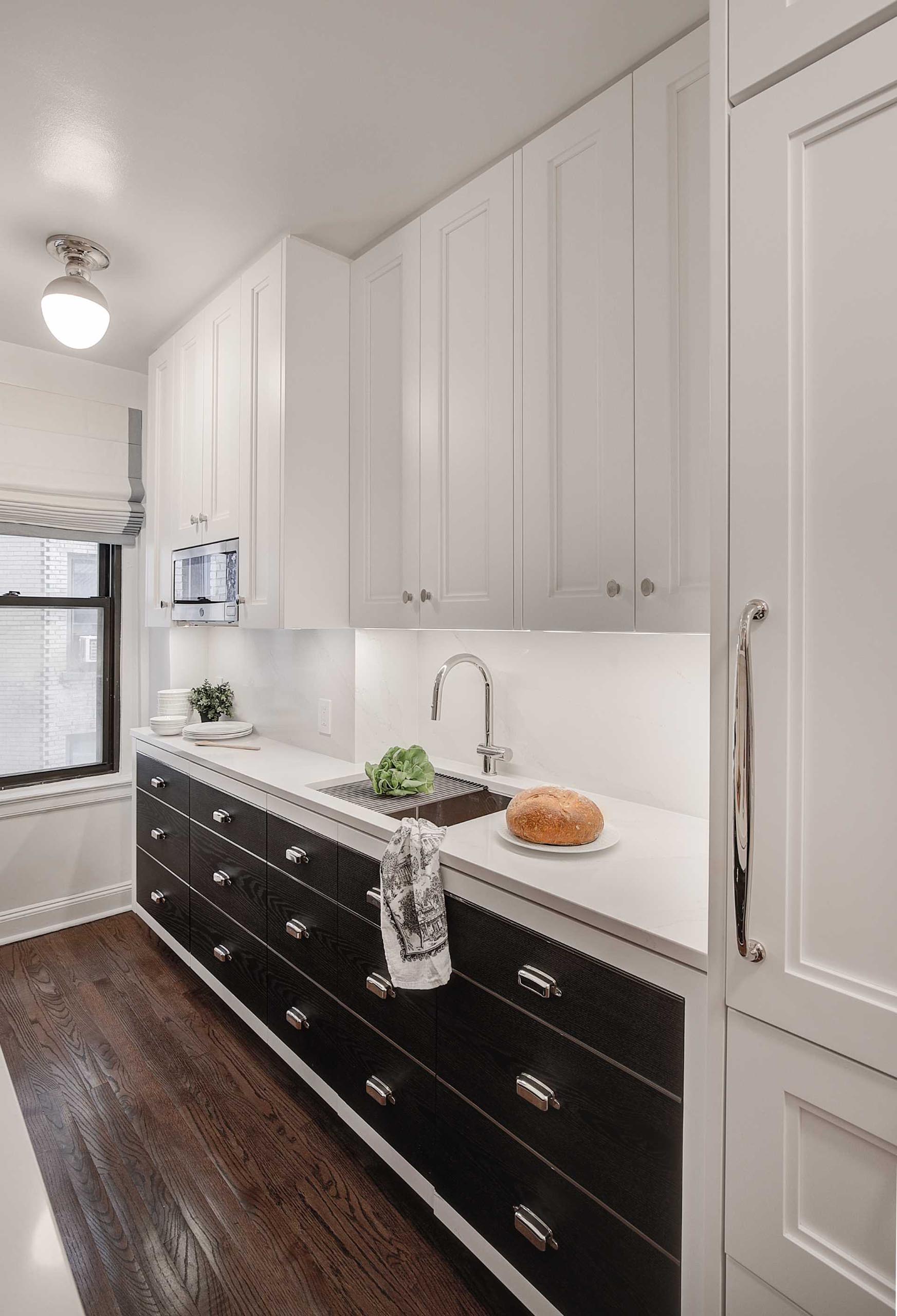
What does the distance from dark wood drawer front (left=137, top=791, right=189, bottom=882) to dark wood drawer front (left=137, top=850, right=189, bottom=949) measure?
5 centimetres

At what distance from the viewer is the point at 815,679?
903 millimetres

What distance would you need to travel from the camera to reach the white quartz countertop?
3.82 feet

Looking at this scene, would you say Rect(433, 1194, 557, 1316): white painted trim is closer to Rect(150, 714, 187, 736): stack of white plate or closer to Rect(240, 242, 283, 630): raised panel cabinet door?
Rect(240, 242, 283, 630): raised panel cabinet door

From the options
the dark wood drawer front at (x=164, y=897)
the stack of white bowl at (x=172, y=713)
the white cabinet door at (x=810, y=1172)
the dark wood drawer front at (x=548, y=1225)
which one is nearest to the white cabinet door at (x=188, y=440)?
the stack of white bowl at (x=172, y=713)

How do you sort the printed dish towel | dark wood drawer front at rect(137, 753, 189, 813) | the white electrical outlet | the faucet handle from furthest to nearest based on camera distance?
dark wood drawer front at rect(137, 753, 189, 813)
the white electrical outlet
the faucet handle
the printed dish towel

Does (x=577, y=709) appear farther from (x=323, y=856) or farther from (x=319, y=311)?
(x=319, y=311)

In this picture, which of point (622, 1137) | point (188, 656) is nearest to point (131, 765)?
point (188, 656)

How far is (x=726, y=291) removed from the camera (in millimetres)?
979

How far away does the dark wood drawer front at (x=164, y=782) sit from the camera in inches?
108

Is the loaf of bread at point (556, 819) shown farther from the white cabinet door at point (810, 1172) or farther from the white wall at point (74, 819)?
the white wall at point (74, 819)

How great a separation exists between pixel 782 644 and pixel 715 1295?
3.16 feet

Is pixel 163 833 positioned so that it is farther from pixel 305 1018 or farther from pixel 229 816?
pixel 305 1018

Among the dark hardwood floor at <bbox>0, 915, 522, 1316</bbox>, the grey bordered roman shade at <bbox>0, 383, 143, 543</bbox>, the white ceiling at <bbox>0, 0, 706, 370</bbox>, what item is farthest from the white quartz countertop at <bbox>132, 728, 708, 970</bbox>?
the grey bordered roman shade at <bbox>0, 383, 143, 543</bbox>

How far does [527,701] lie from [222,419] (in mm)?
1553
